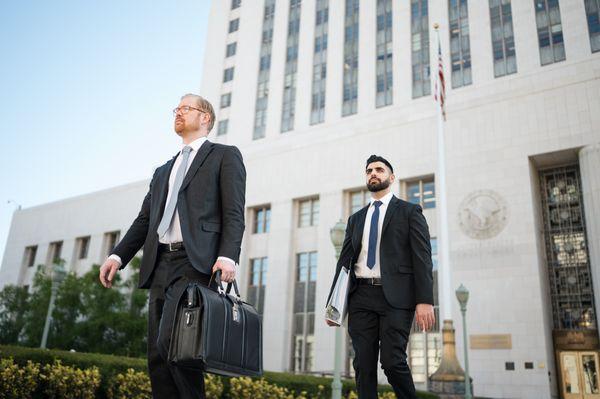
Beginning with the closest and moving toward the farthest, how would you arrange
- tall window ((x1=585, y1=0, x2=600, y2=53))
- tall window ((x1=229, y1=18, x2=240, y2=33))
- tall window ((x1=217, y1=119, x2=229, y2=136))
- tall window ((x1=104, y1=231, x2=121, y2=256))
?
1. tall window ((x1=585, y1=0, x2=600, y2=53))
2. tall window ((x1=217, y1=119, x2=229, y2=136))
3. tall window ((x1=104, y1=231, x2=121, y2=256))
4. tall window ((x1=229, y1=18, x2=240, y2=33))

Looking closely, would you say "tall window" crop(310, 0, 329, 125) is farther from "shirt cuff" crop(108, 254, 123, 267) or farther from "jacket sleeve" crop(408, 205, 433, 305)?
"shirt cuff" crop(108, 254, 123, 267)

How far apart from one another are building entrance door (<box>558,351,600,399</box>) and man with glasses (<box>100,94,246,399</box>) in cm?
2808

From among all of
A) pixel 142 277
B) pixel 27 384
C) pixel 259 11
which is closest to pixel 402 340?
pixel 142 277

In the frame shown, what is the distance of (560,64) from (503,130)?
4828 millimetres

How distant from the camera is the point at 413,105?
3378 cm

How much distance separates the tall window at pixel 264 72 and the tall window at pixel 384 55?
32.3ft

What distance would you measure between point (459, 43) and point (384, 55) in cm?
520

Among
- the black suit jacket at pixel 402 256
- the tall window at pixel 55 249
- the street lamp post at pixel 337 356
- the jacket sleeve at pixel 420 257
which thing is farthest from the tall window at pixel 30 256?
Result: the jacket sleeve at pixel 420 257

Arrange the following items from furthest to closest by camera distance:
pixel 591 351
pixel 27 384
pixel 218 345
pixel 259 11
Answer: pixel 259 11 < pixel 591 351 < pixel 27 384 < pixel 218 345

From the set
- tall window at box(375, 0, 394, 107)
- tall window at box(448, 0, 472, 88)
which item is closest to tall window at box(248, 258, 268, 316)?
tall window at box(375, 0, 394, 107)

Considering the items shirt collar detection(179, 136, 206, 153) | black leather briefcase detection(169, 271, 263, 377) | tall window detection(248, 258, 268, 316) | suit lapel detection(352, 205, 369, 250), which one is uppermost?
tall window detection(248, 258, 268, 316)

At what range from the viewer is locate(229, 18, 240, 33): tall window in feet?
159

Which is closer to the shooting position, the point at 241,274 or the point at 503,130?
the point at 503,130

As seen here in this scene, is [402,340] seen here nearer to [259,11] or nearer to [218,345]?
[218,345]
